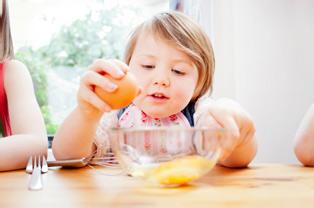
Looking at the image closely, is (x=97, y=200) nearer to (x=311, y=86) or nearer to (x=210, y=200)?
(x=210, y=200)

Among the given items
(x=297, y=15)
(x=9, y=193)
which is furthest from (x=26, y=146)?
(x=297, y=15)

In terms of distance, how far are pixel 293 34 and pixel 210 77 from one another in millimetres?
588

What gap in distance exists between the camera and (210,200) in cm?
53

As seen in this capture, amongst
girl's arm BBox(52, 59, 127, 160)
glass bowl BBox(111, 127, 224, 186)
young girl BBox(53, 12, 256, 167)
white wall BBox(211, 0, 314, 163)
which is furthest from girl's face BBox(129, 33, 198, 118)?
white wall BBox(211, 0, 314, 163)

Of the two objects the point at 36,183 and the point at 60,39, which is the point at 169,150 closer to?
the point at 36,183

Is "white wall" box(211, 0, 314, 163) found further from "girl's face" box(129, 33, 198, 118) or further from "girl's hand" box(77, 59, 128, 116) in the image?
"girl's hand" box(77, 59, 128, 116)

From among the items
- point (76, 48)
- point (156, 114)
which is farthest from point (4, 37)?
point (76, 48)

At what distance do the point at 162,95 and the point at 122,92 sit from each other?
38cm

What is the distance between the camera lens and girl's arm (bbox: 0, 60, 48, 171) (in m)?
0.93

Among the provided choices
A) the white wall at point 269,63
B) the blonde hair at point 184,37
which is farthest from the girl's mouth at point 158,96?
the white wall at point 269,63

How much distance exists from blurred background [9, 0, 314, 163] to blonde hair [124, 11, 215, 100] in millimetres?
527

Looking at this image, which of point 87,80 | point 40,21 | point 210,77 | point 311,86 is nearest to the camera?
point 87,80

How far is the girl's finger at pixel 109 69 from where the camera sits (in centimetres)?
66

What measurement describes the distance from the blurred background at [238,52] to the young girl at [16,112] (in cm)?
67
